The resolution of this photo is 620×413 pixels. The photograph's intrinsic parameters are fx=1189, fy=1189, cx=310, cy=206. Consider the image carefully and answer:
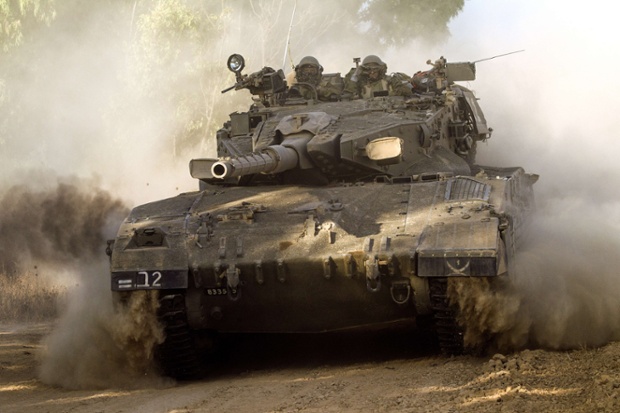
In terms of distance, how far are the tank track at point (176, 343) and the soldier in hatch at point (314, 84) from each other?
15.7ft

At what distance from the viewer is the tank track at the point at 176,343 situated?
11.7m

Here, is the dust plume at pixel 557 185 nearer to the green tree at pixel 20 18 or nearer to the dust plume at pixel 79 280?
the dust plume at pixel 79 280

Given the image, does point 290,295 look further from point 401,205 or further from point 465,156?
point 465,156

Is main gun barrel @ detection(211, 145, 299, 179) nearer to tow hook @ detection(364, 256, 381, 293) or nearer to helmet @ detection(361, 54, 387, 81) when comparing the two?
tow hook @ detection(364, 256, 381, 293)

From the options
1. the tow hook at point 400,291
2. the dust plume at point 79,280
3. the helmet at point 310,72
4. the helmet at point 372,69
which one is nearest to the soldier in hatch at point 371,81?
the helmet at point 372,69

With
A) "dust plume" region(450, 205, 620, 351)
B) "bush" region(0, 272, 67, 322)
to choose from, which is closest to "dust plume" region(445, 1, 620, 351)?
"dust plume" region(450, 205, 620, 351)

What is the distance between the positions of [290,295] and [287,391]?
1.17 meters

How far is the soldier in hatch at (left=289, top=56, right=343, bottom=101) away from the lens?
622 inches

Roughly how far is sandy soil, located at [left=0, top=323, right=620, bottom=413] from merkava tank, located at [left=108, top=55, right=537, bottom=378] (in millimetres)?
508

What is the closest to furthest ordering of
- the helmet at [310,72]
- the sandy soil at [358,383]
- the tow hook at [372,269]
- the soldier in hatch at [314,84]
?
the sandy soil at [358,383]
the tow hook at [372,269]
the soldier in hatch at [314,84]
the helmet at [310,72]

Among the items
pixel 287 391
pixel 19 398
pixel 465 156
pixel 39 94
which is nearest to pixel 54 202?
pixel 465 156

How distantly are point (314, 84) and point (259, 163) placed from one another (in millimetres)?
3937

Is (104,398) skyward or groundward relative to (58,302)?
groundward

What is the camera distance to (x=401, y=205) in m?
12.1
